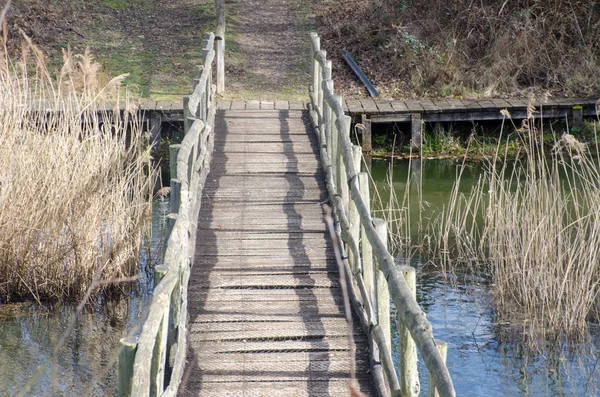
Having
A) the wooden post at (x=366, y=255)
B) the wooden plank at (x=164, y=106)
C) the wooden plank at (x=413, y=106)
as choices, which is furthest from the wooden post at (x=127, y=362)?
the wooden plank at (x=413, y=106)

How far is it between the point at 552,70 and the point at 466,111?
2220 millimetres

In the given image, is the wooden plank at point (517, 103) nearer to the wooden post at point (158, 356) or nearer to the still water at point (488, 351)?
the still water at point (488, 351)

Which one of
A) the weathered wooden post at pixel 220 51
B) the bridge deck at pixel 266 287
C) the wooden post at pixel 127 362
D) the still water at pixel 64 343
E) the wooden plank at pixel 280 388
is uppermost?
the weathered wooden post at pixel 220 51

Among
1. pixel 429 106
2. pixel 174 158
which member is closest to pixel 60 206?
pixel 174 158

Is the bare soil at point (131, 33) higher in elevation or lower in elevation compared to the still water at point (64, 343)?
higher

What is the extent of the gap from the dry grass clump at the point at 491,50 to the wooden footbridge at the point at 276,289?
600cm

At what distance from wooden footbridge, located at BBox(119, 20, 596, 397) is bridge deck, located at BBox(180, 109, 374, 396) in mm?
10

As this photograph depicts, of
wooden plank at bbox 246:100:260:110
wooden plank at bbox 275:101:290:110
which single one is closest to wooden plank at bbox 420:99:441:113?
wooden plank at bbox 275:101:290:110

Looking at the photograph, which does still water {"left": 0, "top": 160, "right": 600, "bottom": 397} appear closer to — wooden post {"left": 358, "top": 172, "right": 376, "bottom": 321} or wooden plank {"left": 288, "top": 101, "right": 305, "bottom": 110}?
wooden post {"left": 358, "top": 172, "right": 376, "bottom": 321}

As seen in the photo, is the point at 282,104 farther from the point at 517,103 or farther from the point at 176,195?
the point at 176,195

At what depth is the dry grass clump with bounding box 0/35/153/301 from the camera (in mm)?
7062

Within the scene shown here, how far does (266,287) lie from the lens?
19.3 ft

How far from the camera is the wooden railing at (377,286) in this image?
10.9ft

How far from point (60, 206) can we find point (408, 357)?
417 centimetres
